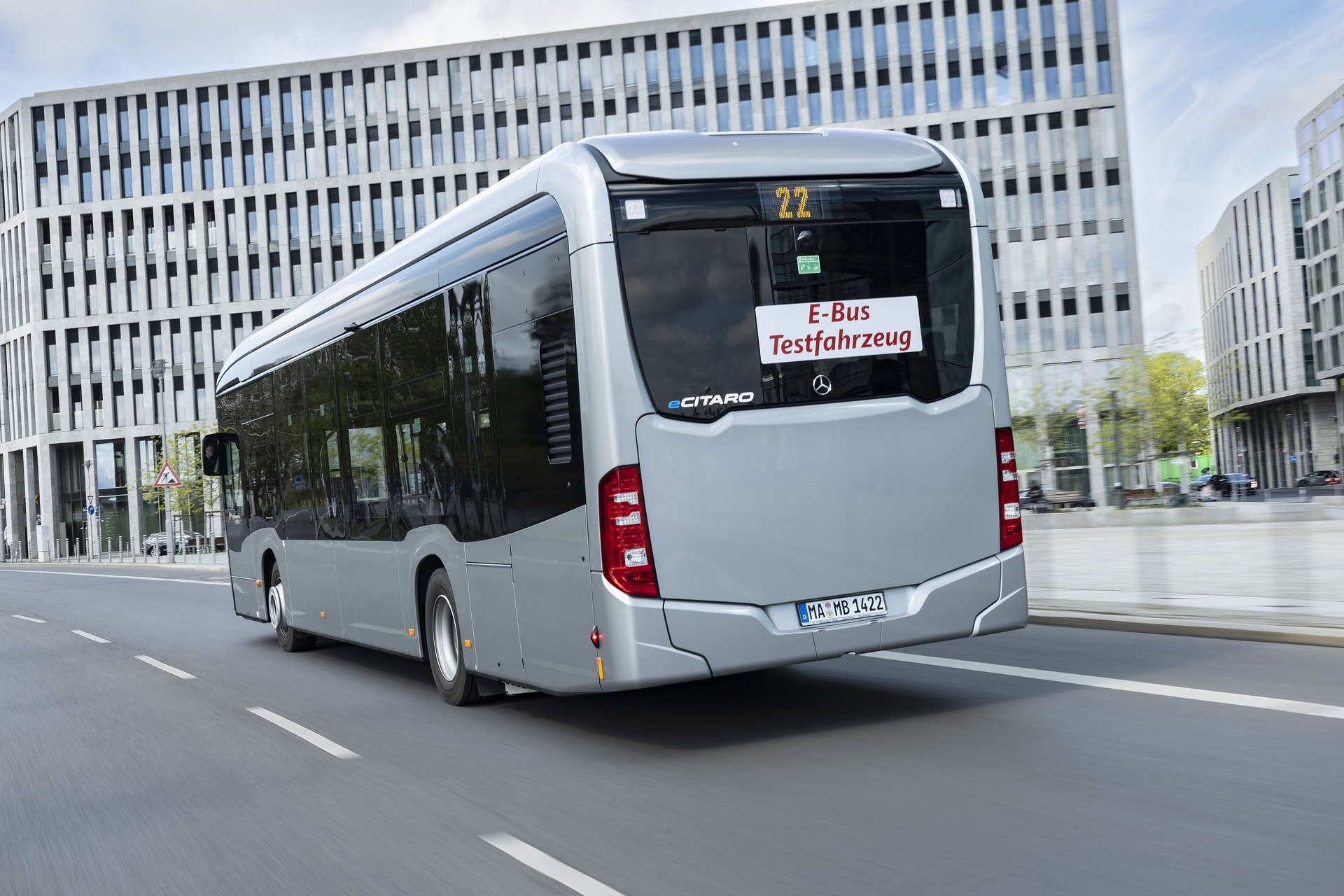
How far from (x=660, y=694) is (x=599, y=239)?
3.53 m

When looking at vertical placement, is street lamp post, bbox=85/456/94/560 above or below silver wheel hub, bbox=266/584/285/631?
above

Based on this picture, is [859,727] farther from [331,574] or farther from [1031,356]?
[1031,356]

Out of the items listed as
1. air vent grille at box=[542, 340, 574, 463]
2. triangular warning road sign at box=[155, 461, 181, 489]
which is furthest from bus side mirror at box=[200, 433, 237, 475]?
triangular warning road sign at box=[155, 461, 181, 489]

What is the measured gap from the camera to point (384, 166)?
76438 mm

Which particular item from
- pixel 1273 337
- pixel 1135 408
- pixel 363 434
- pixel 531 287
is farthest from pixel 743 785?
pixel 1273 337

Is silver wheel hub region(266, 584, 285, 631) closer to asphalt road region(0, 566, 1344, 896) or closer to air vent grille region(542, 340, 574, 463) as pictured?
asphalt road region(0, 566, 1344, 896)

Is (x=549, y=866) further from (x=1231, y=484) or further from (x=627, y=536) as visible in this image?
(x=1231, y=484)

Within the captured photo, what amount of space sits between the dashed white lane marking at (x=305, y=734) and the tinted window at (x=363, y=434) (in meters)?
1.53

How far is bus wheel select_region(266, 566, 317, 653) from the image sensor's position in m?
13.4

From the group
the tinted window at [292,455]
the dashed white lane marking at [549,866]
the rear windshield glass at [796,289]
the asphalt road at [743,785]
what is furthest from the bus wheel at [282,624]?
the dashed white lane marking at [549,866]

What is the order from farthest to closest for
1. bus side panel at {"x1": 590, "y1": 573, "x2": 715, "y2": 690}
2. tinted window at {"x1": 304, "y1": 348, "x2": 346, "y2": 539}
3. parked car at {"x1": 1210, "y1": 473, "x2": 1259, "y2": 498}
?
parked car at {"x1": 1210, "y1": 473, "x2": 1259, "y2": 498}, tinted window at {"x1": 304, "y1": 348, "x2": 346, "y2": 539}, bus side panel at {"x1": 590, "y1": 573, "x2": 715, "y2": 690}

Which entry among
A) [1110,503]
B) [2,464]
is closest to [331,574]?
[1110,503]

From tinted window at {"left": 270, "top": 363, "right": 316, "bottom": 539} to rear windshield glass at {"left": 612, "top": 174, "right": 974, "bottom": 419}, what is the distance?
19.7 ft

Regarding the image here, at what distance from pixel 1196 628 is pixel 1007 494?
136 inches
